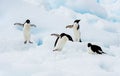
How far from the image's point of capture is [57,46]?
1602 cm

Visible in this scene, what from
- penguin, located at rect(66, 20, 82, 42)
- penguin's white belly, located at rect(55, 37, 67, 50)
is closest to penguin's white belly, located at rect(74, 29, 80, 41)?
penguin, located at rect(66, 20, 82, 42)

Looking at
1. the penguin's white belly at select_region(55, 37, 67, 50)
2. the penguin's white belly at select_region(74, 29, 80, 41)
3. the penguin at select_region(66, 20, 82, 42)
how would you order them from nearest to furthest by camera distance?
the penguin's white belly at select_region(55, 37, 67, 50) → the penguin at select_region(66, 20, 82, 42) → the penguin's white belly at select_region(74, 29, 80, 41)

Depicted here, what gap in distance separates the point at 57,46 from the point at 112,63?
9.86ft

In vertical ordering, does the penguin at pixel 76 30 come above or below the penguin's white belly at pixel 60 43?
above

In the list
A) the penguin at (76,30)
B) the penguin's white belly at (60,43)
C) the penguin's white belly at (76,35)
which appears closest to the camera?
the penguin's white belly at (60,43)

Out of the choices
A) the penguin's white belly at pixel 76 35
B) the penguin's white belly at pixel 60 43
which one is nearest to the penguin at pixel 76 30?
the penguin's white belly at pixel 76 35

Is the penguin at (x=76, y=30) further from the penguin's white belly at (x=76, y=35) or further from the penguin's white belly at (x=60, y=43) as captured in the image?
the penguin's white belly at (x=60, y=43)

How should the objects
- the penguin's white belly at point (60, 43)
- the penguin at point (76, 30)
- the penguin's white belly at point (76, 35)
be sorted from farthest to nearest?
the penguin's white belly at point (76, 35) → the penguin at point (76, 30) → the penguin's white belly at point (60, 43)

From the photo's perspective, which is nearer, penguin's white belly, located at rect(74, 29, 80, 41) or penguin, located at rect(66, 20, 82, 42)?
penguin, located at rect(66, 20, 82, 42)

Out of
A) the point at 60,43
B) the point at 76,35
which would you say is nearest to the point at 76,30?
the point at 76,35

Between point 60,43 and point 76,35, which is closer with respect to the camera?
point 60,43

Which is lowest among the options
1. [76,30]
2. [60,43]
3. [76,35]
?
[60,43]

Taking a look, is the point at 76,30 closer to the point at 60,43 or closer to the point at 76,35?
the point at 76,35

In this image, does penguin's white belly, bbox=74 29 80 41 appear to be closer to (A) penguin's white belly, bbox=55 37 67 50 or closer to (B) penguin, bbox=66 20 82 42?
(B) penguin, bbox=66 20 82 42
